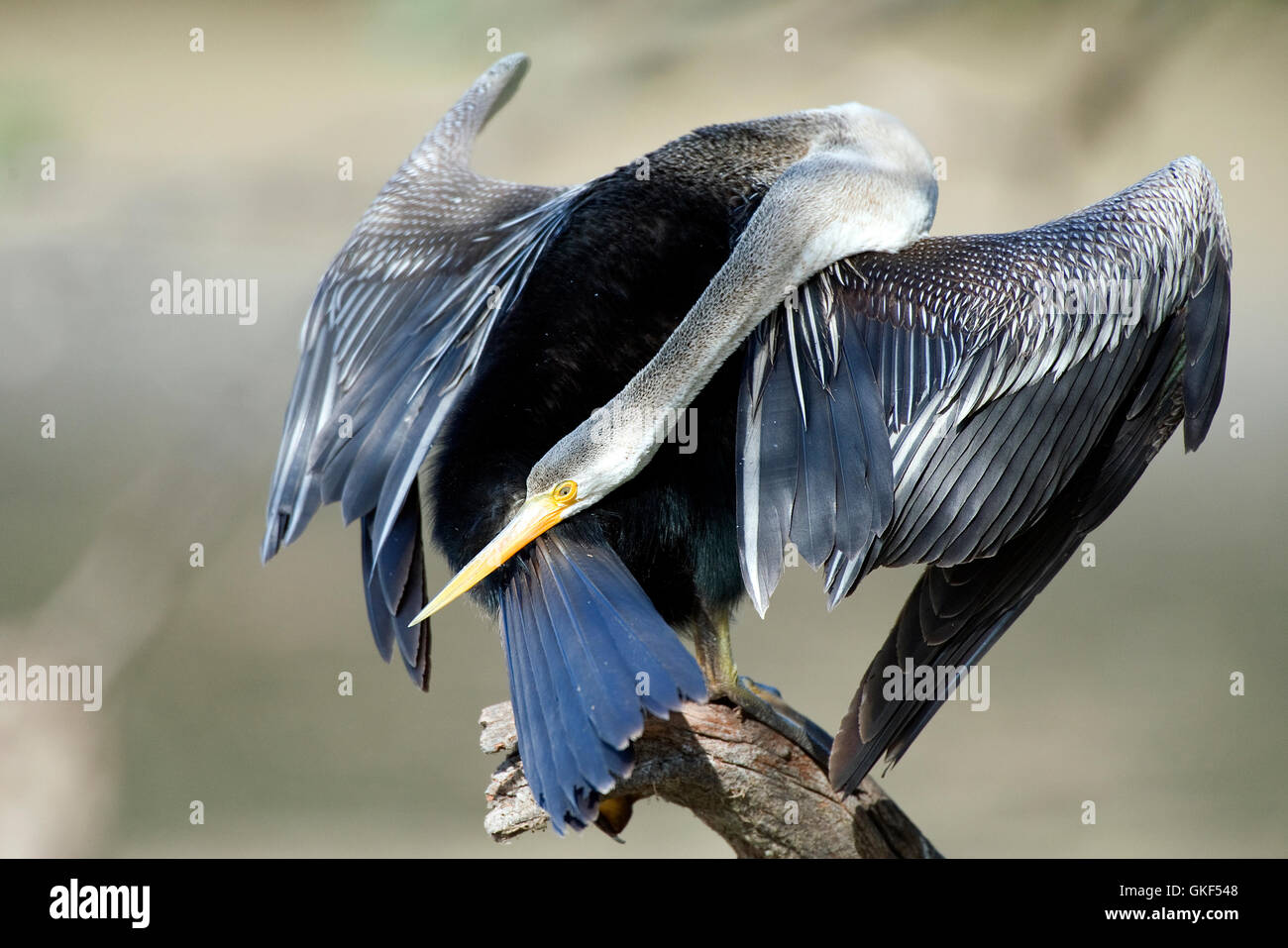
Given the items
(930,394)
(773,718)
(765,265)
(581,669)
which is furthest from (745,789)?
(765,265)

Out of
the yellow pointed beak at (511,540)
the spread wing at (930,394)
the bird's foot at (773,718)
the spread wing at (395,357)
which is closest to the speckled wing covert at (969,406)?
the spread wing at (930,394)

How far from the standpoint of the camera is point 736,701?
88.6 inches

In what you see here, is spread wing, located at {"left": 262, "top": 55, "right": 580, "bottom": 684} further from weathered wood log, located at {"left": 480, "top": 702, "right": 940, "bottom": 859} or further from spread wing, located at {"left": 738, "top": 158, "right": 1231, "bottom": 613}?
spread wing, located at {"left": 738, "top": 158, "right": 1231, "bottom": 613}

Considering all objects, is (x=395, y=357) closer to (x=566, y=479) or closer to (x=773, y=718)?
(x=566, y=479)

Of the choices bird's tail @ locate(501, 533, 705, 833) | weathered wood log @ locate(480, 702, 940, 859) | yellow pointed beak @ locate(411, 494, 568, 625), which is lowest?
weathered wood log @ locate(480, 702, 940, 859)

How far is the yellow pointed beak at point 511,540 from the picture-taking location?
1906 millimetres

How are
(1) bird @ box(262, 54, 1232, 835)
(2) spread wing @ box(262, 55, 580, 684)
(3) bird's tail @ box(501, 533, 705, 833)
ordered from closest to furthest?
(3) bird's tail @ box(501, 533, 705, 833)
(1) bird @ box(262, 54, 1232, 835)
(2) spread wing @ box(262, 55, 580, 684)

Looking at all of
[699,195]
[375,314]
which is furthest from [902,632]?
[375,314]

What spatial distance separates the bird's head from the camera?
191 centimetres

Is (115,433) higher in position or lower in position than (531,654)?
higher

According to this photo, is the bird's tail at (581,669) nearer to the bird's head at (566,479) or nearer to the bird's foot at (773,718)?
the bird's head at (566,479)

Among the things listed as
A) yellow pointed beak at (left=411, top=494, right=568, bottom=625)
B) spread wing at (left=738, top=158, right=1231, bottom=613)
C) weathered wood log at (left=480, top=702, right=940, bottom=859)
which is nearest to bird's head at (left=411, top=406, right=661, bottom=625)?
yellow pointed beak at (left=411, top=494, right=568, bottom=625)

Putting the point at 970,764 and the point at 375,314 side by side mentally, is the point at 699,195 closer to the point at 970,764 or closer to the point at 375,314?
the point at 375,314

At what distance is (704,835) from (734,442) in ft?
10.7
